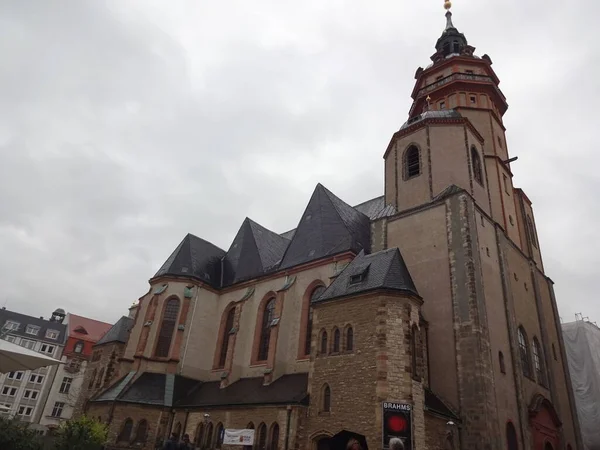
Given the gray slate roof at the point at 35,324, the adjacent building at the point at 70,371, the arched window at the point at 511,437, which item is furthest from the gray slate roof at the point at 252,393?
the gray slate roof at the point at 35,324

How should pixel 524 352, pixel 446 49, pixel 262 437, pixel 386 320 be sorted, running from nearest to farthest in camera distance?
→ pixel 386 320
pixel 262 437
pixel 524 352
pixel 446 49

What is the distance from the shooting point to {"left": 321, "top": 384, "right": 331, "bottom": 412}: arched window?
17.4 metres

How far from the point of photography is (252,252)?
30.6 meters

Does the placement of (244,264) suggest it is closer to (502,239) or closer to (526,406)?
(502,239)

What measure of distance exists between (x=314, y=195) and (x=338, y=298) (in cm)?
1104

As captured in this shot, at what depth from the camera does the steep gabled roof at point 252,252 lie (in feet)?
97.1

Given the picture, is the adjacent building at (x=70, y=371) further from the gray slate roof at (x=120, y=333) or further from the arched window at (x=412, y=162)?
the arched window at (x=412, y=162)

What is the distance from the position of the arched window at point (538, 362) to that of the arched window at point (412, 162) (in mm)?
10392

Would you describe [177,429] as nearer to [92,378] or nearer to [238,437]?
[238,437]

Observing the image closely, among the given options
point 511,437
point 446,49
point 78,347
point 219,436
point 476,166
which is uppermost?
point 446,49

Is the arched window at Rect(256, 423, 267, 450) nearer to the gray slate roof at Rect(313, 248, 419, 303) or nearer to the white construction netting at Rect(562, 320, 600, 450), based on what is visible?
the gray slate roof at Rect(313, 248, 419, 303)

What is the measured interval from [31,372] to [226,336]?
3200 cm

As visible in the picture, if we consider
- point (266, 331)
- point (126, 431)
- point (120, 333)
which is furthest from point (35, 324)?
point (266, 331)

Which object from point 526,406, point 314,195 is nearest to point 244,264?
point 314,195
